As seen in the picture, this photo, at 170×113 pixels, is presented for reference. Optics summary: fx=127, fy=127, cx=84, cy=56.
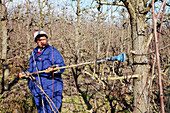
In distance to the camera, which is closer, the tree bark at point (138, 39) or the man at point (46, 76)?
the tree bark at point (138, 39)

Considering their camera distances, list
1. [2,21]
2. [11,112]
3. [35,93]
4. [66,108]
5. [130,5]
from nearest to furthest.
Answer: [130,5] < [35,93] < [11,112] < [66,108] < [2,21]

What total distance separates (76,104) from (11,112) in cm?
179

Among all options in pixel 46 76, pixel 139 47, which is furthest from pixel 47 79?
pixel 139 47

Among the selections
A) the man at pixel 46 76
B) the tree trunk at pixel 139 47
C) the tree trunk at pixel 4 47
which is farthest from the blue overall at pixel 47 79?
the tree trunk at pixel 4 47

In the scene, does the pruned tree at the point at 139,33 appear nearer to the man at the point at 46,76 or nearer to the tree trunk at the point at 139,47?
the tree trunk at the point at 139,47

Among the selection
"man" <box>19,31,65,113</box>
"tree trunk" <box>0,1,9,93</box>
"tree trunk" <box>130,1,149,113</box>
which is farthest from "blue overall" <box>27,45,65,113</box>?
"tree trunk" <box>0,1,9,93</box>

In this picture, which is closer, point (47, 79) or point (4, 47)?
point (47, 79)

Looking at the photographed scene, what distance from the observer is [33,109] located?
134 inches

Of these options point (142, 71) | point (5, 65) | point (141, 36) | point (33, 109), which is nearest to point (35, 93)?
point (33, 109)

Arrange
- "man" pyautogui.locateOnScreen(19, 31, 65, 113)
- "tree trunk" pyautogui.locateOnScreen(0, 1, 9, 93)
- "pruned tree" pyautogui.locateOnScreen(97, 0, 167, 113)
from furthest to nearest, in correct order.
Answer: "tree trunk" pyautogui.locateOnScreen(0, 1, 9, 93) → "man" pyautogui.locateOnScreen(19, 31, 65, 113) → "pruned tree" pyautogui.locateOnScreen(97, 0, 167, 113)

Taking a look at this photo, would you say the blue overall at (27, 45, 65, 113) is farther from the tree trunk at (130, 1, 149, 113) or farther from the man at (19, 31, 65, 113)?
the tree trunk at (130, 1, 149, 113)

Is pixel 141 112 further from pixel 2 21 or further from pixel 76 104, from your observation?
pixel 2 21

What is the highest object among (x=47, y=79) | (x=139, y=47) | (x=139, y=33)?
(x=139, y=33)

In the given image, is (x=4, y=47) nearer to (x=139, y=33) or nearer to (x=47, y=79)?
(x=47, y=79)
